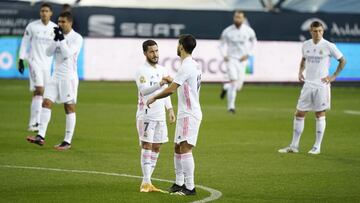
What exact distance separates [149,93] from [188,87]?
0.56 meters

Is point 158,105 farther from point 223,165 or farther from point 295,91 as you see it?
point 295,91

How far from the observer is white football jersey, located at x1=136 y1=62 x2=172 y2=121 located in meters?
12.7

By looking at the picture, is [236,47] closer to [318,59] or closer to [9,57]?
[318,59]

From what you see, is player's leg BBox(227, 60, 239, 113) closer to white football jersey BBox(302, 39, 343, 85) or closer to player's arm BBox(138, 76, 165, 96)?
white football jersey BBox(302, 39, 343, 85)

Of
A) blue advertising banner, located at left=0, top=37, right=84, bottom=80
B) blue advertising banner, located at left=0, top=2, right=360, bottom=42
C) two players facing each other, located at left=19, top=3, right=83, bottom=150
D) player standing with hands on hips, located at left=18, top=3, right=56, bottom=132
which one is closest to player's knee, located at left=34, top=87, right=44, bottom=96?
player standing with hands on hips, located at left=18, top=3, right=56, bottom=132

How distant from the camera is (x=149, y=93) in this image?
12.6 metres

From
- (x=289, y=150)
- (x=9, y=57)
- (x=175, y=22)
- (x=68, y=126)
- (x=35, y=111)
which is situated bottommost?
(x=289, y=150)

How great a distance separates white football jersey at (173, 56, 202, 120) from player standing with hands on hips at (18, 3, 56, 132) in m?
7.28

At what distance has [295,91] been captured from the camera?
32.4 m

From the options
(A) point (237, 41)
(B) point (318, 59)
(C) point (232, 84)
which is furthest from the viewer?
(A) point (237, 41)

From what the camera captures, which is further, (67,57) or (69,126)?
(69,126)

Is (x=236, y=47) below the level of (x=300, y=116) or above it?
above

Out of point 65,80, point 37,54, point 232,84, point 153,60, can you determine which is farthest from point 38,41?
point 153,60

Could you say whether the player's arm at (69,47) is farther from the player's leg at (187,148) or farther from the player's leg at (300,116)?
the player's leg at (187,148)
